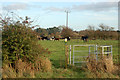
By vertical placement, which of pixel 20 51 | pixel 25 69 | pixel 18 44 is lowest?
pixel 25 69

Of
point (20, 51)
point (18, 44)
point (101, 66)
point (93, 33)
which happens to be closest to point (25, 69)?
point (20, 51)

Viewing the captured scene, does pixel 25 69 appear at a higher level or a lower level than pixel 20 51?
lower

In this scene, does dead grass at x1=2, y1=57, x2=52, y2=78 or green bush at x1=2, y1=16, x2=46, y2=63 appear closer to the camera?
dead grass at x1=2, y1=57, x2=52, y2=78

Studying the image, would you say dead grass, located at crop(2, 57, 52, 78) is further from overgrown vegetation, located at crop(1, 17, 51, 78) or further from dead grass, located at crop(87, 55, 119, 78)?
dead grass, located at crop(87, 55, 119, 78)

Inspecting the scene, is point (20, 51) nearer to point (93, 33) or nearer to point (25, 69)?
point (25, 69)

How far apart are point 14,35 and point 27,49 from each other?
3.20 feet

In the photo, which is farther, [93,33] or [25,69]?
[93,33]

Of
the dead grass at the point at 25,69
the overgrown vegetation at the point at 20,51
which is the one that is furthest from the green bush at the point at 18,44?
the dead grass at the point at 25,69

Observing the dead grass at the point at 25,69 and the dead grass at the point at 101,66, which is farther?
the dead grass at the point at 101,66

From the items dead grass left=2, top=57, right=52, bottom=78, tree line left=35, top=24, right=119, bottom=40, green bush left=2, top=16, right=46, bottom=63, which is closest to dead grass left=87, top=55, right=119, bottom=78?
dead grass left=2, top=57, right=52, bottom=78

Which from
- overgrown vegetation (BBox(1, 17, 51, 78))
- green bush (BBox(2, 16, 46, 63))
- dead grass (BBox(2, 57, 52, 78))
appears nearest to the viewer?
dead grass (BBox(2, 57, 52, 78))

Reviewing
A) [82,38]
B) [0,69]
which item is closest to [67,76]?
[0,69]

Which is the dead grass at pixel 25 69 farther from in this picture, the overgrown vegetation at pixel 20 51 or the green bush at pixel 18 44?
the green bush at pixel 18 44

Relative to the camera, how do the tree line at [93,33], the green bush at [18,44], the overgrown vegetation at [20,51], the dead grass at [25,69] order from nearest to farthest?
the dead grass at [25,69]
the overgrown vegetation at [20,51]
the green bush at [18,44]
the tree line at [93,33]
